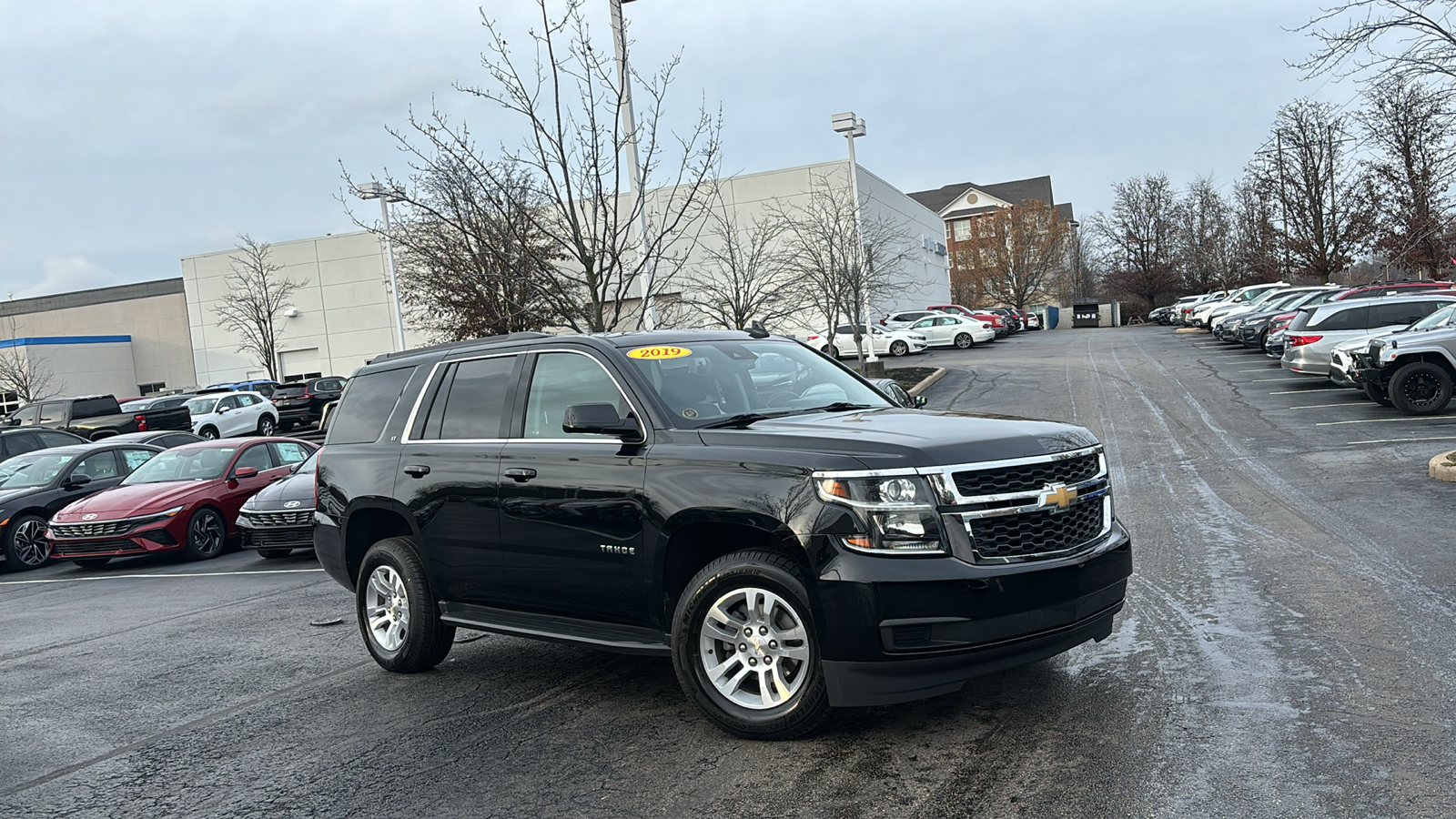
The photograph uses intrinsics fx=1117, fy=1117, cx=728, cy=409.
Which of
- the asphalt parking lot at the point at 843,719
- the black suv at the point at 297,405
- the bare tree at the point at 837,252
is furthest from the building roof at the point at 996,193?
the asphalt parking lot at the point at 843,719

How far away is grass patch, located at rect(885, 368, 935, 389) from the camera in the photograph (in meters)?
31.2

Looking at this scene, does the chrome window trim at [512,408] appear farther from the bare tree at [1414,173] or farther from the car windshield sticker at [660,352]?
the bare tree at [1414,173]

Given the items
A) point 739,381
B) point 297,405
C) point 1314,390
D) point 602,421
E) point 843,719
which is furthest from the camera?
point 297,405

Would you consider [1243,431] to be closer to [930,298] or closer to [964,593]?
[964,593]

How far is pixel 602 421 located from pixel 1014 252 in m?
74.9

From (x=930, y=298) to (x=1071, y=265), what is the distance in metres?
34.9

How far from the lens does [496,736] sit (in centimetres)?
539

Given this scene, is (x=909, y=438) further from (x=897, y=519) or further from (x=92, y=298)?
(x=92, y=298)

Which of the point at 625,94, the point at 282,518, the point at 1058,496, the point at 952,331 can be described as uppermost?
the point at 625,94

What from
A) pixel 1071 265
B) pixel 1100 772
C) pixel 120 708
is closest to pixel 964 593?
pixel 1100 772

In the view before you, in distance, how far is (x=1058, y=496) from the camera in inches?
190

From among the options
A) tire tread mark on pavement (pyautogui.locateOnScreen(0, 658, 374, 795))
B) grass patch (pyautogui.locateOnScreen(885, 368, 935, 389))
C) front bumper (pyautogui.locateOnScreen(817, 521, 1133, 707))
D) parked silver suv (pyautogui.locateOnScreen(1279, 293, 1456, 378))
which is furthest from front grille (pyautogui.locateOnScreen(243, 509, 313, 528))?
grass patch (pyautogui.locateOnScreen(885, 368, 935, 389))

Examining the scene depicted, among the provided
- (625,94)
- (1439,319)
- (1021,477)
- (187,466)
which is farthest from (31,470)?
(1439,319)

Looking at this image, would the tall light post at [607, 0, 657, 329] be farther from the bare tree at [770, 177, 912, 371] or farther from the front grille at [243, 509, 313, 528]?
the bare tree at [770, 177, 912, 371]
